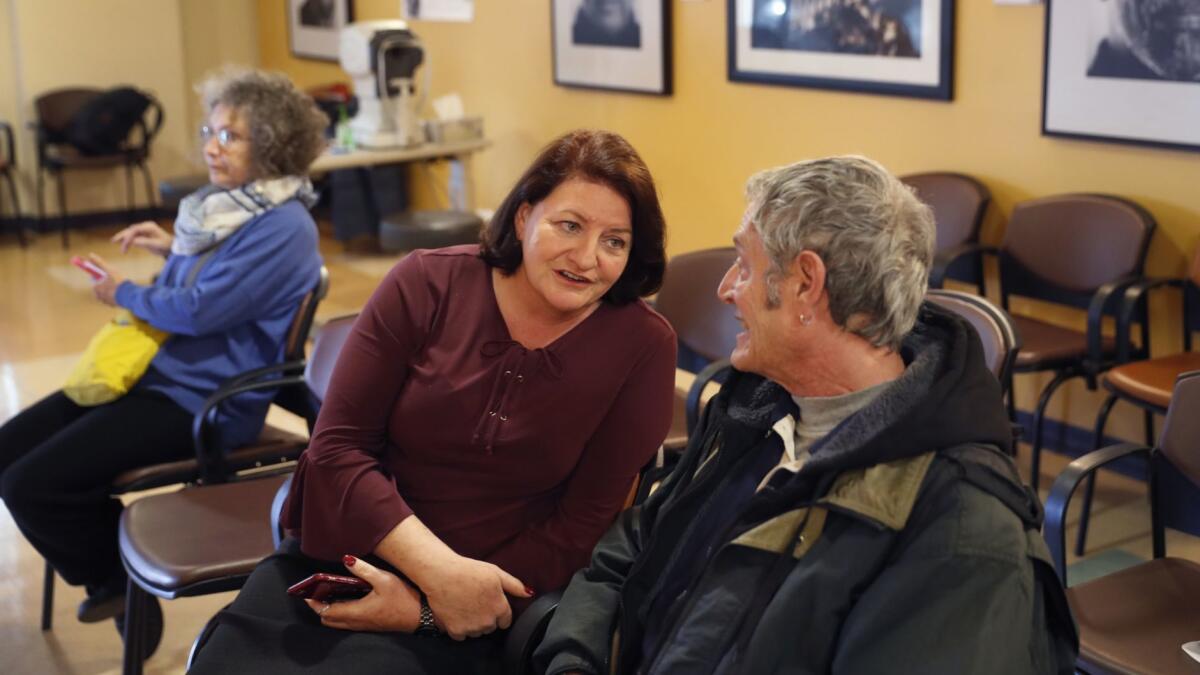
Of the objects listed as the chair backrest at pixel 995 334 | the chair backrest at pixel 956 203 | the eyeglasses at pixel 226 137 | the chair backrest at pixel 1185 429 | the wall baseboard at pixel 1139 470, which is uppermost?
the eyeglasses at pixel 226 137

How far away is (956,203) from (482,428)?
2.59m

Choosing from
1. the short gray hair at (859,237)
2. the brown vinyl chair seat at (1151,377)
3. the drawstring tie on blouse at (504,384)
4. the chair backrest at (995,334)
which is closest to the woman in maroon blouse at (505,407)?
the drawstring tie on blouse at (504,384)

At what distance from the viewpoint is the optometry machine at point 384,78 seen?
5879 millimetres

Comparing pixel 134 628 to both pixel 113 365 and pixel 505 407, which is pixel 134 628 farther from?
pixel 505 407

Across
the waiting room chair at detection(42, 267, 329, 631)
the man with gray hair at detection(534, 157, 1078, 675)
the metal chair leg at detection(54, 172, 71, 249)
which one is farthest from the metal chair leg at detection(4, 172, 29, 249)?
the man with gray hair at detection(534, 157, 1078, 675)

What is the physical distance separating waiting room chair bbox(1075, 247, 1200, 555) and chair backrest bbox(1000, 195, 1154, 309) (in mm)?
141

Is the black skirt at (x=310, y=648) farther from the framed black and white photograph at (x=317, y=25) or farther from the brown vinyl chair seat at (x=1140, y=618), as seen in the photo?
the framed black and white photograph at (x=317, y=25)

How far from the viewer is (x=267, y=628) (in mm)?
1979

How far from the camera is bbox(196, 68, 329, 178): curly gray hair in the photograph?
3088 millimetres

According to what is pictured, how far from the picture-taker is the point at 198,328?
9.75 ft

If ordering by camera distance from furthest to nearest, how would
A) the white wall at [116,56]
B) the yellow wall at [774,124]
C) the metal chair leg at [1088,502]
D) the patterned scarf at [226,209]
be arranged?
the white wall at [116,56] → the yellow wall at [774,124] → the metal chair leg at [1088,502] → the patterned scarf at [226,209]

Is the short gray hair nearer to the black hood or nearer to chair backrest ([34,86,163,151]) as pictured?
the black hood

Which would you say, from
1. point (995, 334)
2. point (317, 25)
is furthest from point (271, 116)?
point (317, 25)

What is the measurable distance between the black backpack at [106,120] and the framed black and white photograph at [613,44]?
3.12m
